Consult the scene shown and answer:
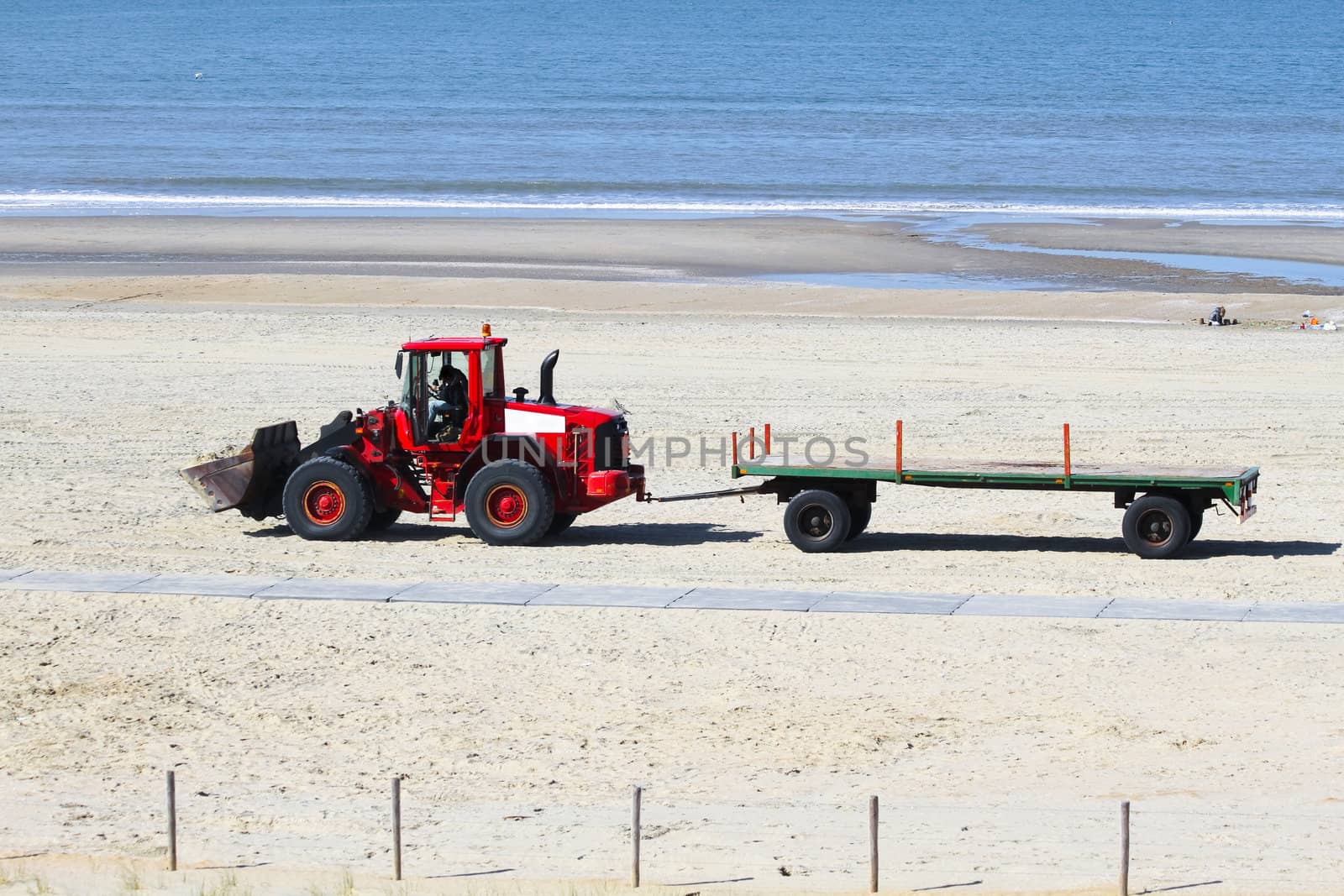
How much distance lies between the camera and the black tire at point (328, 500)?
17.2 m

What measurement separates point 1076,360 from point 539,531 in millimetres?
13067

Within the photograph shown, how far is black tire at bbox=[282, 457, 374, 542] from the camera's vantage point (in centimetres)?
1717

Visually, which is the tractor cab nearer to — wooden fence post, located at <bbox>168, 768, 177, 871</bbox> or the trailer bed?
the trailer bed

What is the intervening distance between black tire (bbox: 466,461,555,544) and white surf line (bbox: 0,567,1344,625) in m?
1.32

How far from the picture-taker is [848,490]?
17125 mm

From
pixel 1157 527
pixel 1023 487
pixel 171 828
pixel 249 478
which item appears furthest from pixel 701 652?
pixel 249 478

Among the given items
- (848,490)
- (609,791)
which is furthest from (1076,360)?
(609,791)

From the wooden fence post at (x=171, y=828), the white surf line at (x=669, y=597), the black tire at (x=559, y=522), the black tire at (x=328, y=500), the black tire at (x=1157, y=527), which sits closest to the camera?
the wooden fence post at (x=171, y=828)

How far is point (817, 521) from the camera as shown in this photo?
17094 millimetres

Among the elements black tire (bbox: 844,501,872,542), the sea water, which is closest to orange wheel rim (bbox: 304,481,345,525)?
black tire (bbox: 844,501,872,542)

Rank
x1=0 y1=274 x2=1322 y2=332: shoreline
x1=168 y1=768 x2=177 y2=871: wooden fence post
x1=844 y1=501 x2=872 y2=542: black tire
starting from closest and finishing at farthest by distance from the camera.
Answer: x1=168 y1=768 x2=177 y2=871: wooden fence post < x1=844 y1=501 x2=872 y2=542: black tire < x1=0 y1=274 x2=1322 y2=332: shoreline

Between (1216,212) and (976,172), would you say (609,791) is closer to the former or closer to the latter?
(1216,212)

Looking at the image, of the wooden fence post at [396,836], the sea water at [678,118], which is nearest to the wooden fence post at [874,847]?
the wooden fence post at [396,836]

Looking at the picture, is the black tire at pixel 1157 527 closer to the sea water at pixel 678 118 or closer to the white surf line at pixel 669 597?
the white surf line at pixel 669 597
